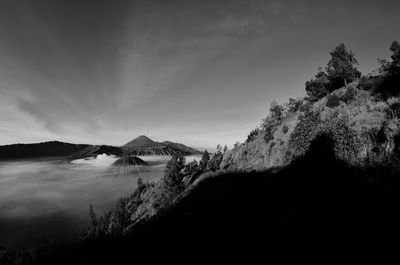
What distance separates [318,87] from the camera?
33781 millimetres

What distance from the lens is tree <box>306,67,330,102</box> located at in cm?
3269

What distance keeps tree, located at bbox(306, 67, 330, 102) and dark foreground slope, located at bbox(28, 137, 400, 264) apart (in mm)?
24099

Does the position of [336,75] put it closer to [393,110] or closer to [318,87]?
[318,87]

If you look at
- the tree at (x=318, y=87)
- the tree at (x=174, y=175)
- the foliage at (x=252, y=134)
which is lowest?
the tree at (x=174, y=175)

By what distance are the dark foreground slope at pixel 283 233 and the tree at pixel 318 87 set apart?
24099 mm

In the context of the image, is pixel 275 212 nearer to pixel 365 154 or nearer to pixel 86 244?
pixel 86 244

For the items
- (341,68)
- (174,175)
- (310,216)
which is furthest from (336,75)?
(174,175)

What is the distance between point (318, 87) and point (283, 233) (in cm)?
3374

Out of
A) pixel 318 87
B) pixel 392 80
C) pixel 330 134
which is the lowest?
pixel 330 134

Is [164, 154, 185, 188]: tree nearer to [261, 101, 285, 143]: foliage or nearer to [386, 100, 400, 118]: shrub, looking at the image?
[261, 101, 285, 143]: foliage

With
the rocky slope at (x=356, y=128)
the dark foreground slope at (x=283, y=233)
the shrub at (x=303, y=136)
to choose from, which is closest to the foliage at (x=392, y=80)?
the rocky slope at (x=356, y=128)

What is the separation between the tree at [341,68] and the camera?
3172cm

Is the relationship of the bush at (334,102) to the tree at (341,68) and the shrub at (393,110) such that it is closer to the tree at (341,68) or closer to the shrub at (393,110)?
the shrub at (393,110)

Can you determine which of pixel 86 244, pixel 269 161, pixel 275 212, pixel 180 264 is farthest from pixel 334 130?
pixel 86 244
